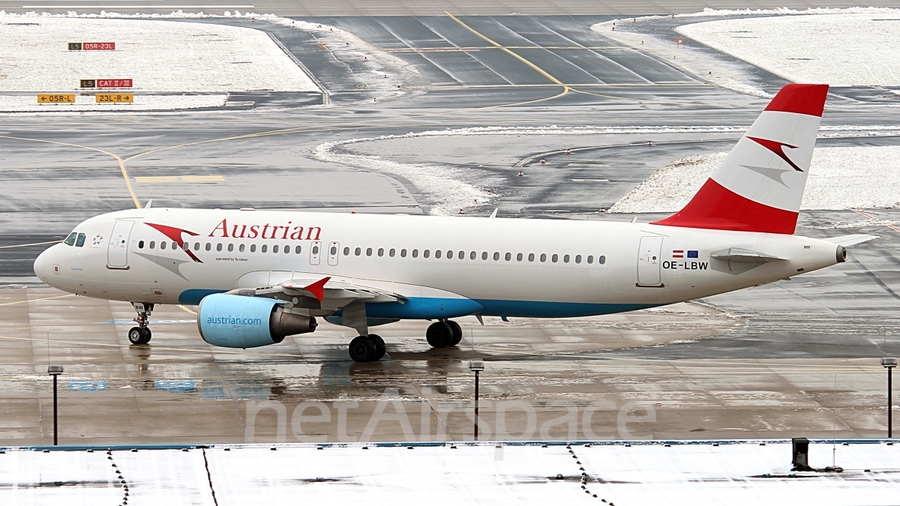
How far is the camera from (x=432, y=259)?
4191 centimetres

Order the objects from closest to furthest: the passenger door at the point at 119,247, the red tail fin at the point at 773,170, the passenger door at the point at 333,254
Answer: the red tail fin at the point at 773,170 → the passenger door at the point at 333,254 → the passenger door at the point at 119,247

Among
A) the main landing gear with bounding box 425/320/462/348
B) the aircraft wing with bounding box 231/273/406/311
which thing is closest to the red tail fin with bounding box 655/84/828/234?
the main landing gear with bounding box 425/320/462/348

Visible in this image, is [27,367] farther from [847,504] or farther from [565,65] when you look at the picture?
[565,65]

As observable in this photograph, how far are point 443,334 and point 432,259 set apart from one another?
318cm

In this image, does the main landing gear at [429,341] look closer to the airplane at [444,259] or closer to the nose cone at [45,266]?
the airplane at [444,259]

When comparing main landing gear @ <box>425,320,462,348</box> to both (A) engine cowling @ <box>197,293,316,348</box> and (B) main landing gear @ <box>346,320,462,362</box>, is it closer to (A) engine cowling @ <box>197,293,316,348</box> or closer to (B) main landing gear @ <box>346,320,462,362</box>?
(B) main landing gear @ <box>346,320,462,362</box>

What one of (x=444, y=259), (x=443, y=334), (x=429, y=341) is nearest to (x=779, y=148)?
(x=444, y=259)

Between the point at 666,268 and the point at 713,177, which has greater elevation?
the point at 713,177

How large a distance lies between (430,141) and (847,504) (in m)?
61.3

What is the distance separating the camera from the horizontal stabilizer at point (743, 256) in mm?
39094

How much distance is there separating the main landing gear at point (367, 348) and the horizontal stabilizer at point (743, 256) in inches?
395

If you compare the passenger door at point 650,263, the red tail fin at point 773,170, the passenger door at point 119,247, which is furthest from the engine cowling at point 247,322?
the red tail fin at point 773,170

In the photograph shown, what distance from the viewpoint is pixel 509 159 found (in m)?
79.0

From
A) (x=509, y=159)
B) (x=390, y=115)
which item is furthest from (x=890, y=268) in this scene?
(x=390, y=115)
